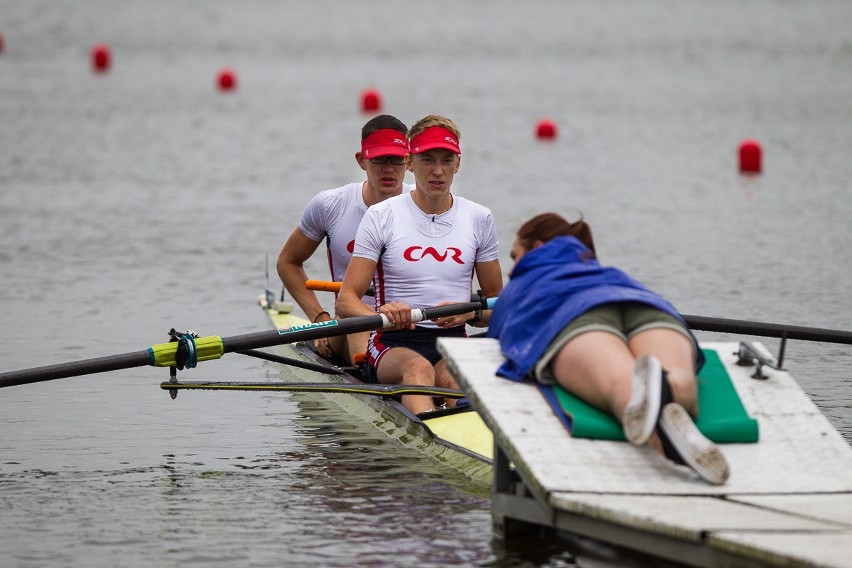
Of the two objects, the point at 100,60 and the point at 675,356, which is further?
the point at 100,60

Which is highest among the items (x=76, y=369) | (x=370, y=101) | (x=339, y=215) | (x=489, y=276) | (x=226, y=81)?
(x=226, y=81)

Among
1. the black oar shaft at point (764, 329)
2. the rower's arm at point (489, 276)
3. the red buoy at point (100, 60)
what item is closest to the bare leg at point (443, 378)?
the rower's arm at point (489, 276)

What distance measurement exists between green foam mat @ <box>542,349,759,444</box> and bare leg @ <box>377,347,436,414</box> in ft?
6.14

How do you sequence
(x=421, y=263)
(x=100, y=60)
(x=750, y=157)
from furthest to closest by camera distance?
(x=100, y=60)
(x=750, y=157)
(x=421, y=263)

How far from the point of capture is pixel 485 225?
8133 millimetres

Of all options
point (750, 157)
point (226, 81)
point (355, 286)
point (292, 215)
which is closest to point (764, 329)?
point (355, 286)

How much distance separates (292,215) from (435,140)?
1034cm

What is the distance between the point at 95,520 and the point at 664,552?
2.73 m

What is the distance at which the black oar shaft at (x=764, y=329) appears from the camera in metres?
7.82

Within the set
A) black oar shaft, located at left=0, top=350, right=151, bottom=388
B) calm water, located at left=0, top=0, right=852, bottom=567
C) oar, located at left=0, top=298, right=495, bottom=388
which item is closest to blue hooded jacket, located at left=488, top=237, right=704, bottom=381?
calm water, located at left=0, top=0, right=852, bottom=567

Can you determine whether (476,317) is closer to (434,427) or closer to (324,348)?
(434,427)

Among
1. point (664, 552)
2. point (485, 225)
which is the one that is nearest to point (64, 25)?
point (485, 225)

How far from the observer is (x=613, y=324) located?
19.8ft

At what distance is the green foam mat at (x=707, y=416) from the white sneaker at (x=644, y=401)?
0.20 metres
